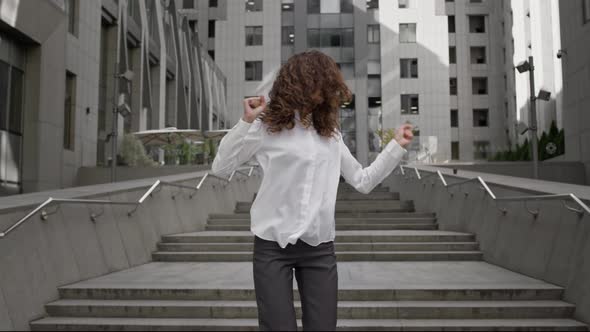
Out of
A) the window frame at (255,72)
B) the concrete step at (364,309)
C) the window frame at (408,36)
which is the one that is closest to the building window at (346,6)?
the window frame at (408,36)

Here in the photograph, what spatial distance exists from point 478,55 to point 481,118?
4927mm

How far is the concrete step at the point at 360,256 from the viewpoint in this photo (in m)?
8.93

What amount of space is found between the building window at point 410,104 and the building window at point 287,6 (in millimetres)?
10042

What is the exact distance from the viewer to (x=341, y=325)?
219 inches

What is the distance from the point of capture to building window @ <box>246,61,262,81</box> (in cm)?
4178

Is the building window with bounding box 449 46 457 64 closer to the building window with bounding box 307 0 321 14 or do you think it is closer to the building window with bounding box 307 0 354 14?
the building window with bounding box 307 0 354 14

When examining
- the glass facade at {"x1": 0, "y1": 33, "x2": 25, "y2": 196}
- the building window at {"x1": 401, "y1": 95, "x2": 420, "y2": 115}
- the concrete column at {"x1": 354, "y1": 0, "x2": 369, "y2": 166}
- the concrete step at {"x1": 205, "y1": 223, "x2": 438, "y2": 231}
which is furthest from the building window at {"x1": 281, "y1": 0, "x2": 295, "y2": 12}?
the concrete step at {"x1": 205, "y1": 223, "x2": 438, "y2": 231}

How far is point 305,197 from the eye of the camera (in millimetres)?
2281

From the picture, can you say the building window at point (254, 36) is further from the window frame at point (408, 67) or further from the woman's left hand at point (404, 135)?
the woman's left hand at point (404, 135)

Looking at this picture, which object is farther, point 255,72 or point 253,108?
point 255,72

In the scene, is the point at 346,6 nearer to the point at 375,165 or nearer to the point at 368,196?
the point at 368,196

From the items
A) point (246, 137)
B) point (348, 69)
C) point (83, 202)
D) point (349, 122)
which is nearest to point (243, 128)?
point (246, 137)

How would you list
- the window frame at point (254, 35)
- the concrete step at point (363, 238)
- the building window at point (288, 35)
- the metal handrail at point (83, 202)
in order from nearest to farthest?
1. the metal handrail at point (83, 202)
2. the concrete step at point (363, 238)
3. the building window at point (288, 35)
4. the window frame at point (254, 35)

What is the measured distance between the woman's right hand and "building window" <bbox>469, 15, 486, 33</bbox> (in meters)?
45.7
